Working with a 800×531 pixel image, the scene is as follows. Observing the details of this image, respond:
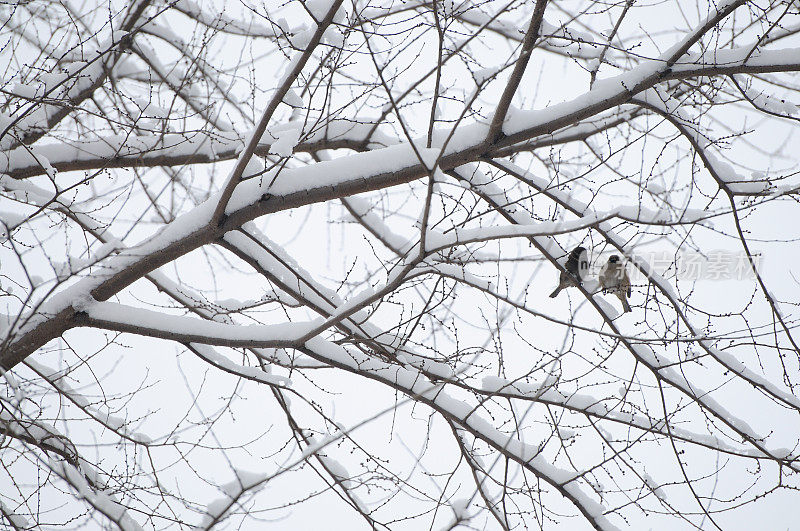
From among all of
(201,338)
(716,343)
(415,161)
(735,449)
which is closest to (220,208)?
(201,338)

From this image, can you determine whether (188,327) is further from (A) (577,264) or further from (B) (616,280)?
(B) (616,280)

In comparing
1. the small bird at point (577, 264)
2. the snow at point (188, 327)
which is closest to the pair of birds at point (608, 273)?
the small bird at point (577, 264)

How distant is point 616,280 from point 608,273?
0.07 metres

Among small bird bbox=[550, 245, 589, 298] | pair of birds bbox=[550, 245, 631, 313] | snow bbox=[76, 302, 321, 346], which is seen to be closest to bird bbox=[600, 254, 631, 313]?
pair of birds bbox=[550, 245, 631, 313]

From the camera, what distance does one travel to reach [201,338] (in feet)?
9.59

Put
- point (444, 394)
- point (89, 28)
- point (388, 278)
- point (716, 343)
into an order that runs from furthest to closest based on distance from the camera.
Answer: point (89, 28) → point (444, 394) → point (716, 343) → point (388, 278)

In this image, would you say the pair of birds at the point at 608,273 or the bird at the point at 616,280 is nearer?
the pair of birds at the point at 608,273

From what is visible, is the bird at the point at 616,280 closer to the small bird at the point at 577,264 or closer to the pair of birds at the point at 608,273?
the pair of birds at the point at 608,273

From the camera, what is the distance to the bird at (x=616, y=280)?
12.8ft

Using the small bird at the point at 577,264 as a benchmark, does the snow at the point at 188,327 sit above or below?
below

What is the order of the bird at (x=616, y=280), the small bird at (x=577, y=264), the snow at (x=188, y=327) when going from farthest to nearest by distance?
the bird at (x=616, y=280)
the small bird at (x=577, y=264)
the snow at (x=188, y=327)

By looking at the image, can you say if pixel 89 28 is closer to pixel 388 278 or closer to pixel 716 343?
pixel 388 278

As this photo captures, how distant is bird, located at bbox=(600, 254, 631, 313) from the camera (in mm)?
3895

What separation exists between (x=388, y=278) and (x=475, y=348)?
908 mm
